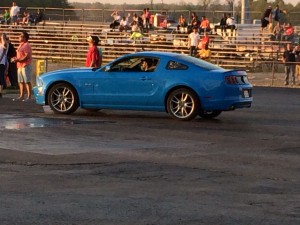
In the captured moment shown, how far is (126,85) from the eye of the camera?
20.8m

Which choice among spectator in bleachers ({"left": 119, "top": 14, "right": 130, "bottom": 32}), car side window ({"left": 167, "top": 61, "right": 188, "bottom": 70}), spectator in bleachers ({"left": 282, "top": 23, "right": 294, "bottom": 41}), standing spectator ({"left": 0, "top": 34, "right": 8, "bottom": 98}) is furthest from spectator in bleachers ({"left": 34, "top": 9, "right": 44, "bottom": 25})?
car side window ({"left": 167, "top": 61, "right": 188, "bottom": 70})

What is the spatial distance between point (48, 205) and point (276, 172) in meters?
3.81

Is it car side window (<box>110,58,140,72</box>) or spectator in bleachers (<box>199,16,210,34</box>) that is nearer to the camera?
car side window (<box>110,58,140,72</box>)

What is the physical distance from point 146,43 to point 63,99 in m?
30.4

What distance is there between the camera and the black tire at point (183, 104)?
66.1ft

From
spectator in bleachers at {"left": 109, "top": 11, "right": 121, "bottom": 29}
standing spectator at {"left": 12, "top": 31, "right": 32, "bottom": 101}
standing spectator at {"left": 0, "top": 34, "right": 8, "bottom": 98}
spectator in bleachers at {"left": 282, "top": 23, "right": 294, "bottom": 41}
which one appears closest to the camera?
standing spectator at {"left": 12, "top": 31, "right": 32, "bottom": 101}

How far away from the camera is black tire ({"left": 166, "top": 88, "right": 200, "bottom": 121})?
20.1 meters

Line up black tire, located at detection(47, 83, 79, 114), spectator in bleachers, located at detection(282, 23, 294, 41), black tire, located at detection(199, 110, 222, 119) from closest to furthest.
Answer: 1. black tire, located at detection(199, 110, 222, 119)
2. black tire, located at detection(47, 83, 79, 114)
3. spectator in bleachers, located at detection(282, 23, 294, 41)

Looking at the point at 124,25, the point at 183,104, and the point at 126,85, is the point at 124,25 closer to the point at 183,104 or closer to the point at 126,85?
the point at 126,85

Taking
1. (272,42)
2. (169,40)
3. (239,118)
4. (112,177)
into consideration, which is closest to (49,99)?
(239,118)

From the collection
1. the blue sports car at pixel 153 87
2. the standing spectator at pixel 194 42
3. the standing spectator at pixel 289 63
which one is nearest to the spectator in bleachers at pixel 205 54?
the standing spectator at pixel 194 42

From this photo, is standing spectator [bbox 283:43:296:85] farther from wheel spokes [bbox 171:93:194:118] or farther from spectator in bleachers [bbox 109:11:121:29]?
spectator in bleachers [bbox 109:11:121:29]

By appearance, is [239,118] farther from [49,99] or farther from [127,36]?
[127,36]

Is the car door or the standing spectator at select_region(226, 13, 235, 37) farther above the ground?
the standing spectator at select_region(226, 13, 235, 37)
